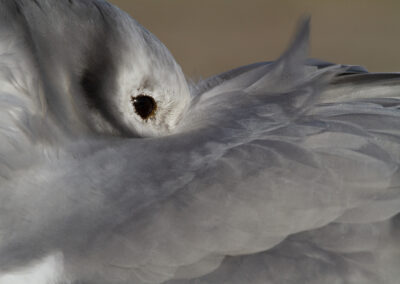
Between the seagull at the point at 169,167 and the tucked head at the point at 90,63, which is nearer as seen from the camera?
the seagull at the point at 169,167

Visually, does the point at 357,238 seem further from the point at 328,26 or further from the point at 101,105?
the point at 328,26

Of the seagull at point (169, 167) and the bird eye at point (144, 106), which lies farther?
the bird eye at point (144, 106)

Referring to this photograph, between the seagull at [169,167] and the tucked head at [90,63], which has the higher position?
the tucked head at [90,63]

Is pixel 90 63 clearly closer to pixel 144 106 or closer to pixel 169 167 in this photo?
pixel 144 106

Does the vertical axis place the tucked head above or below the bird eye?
above

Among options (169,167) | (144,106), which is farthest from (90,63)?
(169,167)

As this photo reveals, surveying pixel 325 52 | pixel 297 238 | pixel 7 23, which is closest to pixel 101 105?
pixel 7 23

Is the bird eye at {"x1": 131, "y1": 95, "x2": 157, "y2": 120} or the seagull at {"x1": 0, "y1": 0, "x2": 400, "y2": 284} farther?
the bird eye at {"x1": 131, "y1": 95, "x2": 157, "y2": 120}
